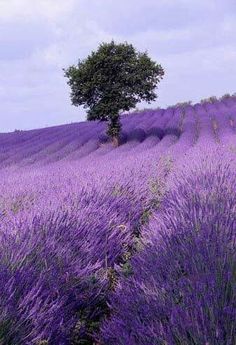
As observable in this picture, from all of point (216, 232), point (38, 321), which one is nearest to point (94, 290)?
point (216, 232)

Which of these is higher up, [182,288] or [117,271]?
[182,288]

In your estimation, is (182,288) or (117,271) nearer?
(182,288)

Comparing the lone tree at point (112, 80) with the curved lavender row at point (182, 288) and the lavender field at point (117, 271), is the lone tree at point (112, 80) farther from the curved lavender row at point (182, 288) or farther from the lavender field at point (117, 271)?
the curved lavender row at point (182, 288)

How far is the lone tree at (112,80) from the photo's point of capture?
21797 millimetres

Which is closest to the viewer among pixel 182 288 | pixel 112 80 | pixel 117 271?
pixel 182 288

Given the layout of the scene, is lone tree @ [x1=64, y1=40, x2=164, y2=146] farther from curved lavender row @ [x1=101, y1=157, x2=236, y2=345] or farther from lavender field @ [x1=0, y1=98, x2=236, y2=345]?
curved lavender row @ [x1=101, y1=157, x2=236, y2=345]

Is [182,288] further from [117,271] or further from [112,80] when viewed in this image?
[112,80]

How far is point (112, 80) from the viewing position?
22.1 metres

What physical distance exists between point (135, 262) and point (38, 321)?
3.24ft

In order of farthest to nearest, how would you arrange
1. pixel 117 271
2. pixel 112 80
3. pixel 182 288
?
pixel 112 80 < pixel 117 271 < pixel 182 288

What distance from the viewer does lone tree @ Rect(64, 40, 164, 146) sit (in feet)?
71.5

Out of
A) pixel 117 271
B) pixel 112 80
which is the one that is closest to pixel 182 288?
pixel 117 271

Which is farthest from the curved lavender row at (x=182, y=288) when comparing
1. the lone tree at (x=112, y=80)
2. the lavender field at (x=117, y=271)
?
the lone tree at (x=112, y=80)

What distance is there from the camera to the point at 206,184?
627 cm
